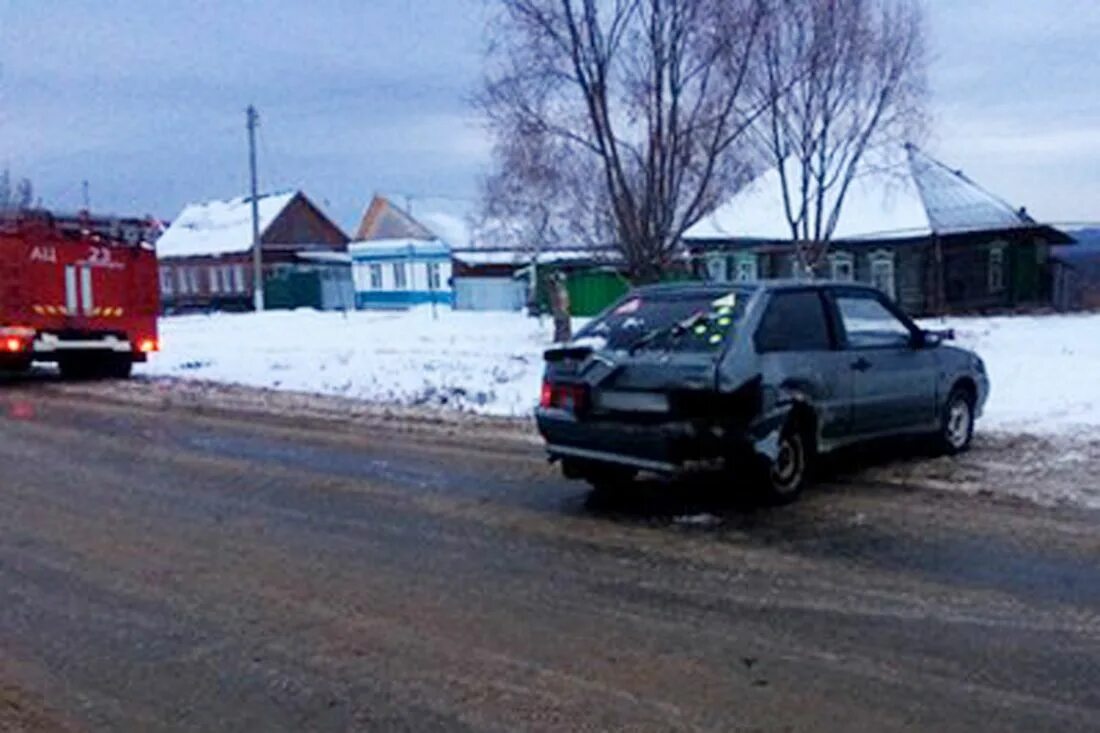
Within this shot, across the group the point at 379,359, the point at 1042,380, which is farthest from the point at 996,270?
the point at 1042,380

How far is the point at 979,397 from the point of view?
34.1 ft

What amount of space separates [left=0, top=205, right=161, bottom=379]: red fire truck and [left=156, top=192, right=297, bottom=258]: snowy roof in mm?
50656

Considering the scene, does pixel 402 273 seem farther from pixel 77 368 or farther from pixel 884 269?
pixel 77 368

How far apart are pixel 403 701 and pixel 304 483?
5073 mm

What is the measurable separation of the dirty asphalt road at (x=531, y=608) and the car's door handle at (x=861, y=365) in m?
0.88

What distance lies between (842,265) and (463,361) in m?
25.4

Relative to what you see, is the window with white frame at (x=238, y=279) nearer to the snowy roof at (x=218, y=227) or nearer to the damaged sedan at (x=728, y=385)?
the snowy roof at (x=218, y=227)

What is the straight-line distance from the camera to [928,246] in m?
40.7

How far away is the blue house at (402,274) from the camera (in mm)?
58969

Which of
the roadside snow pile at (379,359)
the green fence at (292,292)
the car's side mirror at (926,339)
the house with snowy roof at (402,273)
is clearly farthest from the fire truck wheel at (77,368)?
the green fence at (292,292)

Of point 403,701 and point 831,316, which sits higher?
point 831,316

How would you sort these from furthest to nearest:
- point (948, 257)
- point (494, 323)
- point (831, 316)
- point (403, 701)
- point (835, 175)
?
point (948, 257) < point (494, 323) < point (835, 175) < point (831, 316) < point (403, 701)

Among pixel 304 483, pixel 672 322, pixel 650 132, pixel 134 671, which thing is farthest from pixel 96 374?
pixel 134 671

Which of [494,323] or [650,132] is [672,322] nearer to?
[650,132]
